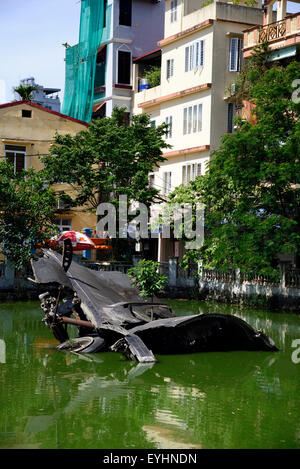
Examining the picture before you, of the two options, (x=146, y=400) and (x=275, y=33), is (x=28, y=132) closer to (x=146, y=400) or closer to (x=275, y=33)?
(x=275, y=33)

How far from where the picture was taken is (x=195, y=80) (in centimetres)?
3512

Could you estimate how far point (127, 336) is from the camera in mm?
14039

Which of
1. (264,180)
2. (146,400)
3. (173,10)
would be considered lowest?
(146,400)

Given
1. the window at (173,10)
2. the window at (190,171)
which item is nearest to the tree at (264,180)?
the window at (190,171)

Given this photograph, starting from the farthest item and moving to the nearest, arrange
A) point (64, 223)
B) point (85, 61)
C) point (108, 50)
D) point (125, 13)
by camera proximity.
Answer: point (85, 61)
point (125, 13)
point (108, 50)
point (64, 223)

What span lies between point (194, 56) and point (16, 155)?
10.3m

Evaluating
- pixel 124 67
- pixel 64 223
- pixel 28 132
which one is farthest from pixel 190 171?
pixel 124 67

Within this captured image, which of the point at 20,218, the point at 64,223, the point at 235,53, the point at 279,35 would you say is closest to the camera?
the point at 20,218

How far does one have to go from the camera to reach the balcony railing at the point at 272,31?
2927 centimetres

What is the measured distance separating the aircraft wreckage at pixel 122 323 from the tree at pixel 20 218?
10.2 metres
